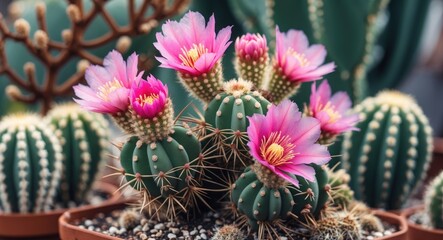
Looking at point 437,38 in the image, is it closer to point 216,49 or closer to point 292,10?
point 292,10

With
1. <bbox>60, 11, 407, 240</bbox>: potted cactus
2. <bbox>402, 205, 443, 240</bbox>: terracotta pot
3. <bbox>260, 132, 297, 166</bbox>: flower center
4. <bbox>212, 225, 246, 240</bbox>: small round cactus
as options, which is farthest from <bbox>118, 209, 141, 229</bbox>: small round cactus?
<bbox>402, 205, 443, 240</bbox>: terracotta pot

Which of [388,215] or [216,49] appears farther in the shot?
[388,215]

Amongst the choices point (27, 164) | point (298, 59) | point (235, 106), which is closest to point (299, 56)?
point (298, 59)

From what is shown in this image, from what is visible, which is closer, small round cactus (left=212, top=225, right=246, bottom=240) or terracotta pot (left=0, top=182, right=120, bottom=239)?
small round cactus (left=212, top=225, right=246, bottom=240)

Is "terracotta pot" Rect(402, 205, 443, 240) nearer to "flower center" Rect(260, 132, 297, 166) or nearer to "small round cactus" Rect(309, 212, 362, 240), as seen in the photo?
"small round cactus" Rect(309, 212, 362, 240)

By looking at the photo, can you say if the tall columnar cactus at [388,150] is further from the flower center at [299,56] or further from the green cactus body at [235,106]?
the green cactus body at [235,106]

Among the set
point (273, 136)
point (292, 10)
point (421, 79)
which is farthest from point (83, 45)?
point (421, 79)

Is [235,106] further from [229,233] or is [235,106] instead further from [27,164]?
[27,164]
